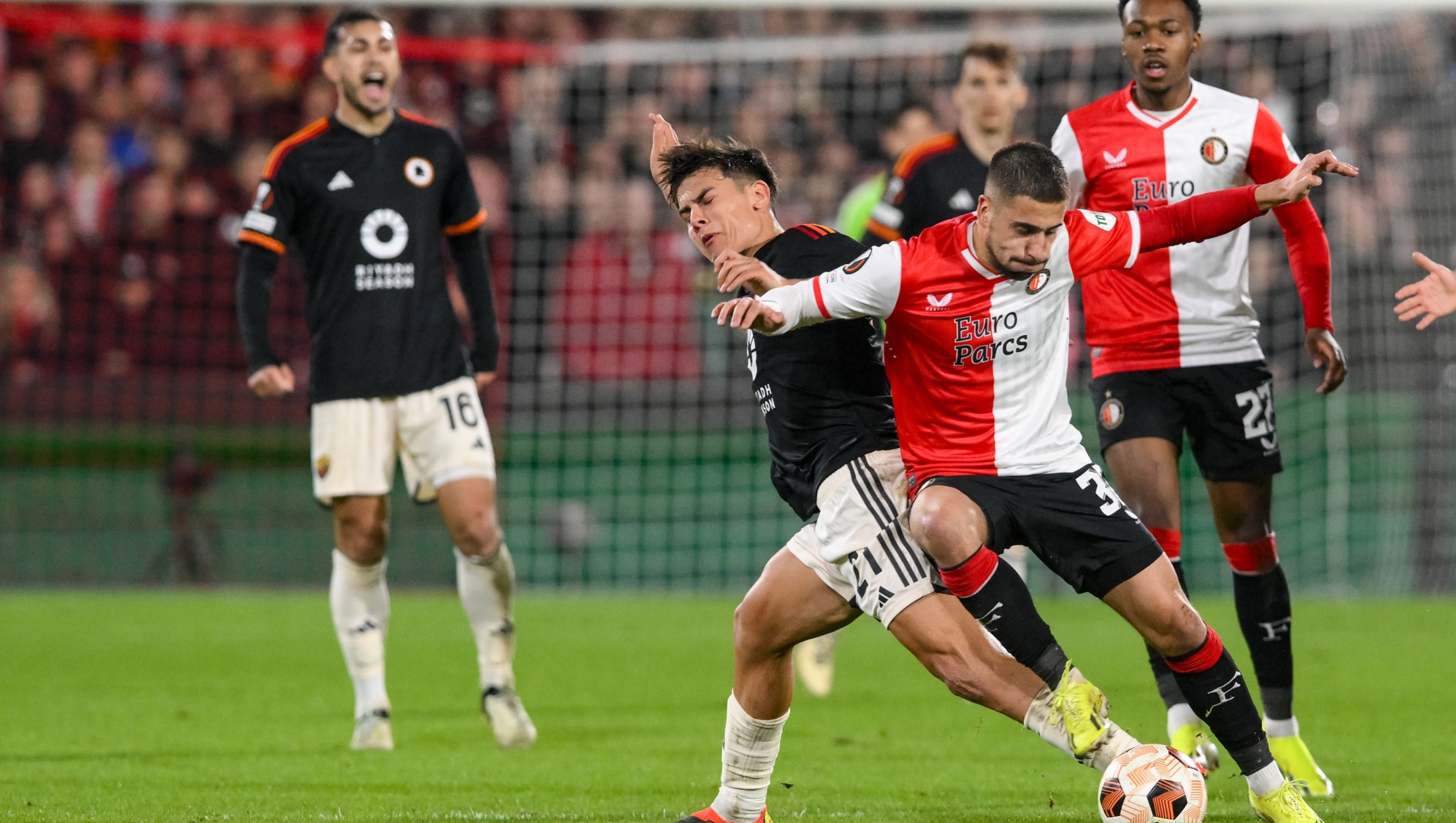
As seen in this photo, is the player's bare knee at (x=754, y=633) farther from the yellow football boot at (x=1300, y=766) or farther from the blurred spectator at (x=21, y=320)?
the blurred spectator at (x=21, y=320)

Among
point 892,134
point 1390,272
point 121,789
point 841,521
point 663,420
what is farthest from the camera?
point 663,420

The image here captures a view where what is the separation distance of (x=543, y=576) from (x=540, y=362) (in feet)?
5.12

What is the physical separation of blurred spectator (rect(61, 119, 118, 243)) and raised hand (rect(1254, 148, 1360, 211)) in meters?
10.8

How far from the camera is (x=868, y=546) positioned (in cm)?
419

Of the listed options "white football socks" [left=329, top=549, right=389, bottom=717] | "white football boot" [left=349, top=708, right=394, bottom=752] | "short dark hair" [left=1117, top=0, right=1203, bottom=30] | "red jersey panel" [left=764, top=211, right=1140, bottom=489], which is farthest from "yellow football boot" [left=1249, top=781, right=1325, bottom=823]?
"white football socks" [left=329, top=549, right=389, bottom=717]

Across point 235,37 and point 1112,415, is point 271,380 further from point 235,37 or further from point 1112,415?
point 235,37

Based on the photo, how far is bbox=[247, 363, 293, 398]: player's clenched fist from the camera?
6074 mm

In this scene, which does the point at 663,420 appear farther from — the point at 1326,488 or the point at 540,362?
the point at 1326,488

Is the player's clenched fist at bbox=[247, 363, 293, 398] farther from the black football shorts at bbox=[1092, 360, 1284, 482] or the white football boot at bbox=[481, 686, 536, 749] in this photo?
the black football shorts at bbox=[1092, 360, 1284, 482]

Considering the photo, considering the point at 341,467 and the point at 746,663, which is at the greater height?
the point at 341,467

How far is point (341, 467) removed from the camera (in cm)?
610

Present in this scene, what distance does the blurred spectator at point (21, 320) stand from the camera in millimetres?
12672

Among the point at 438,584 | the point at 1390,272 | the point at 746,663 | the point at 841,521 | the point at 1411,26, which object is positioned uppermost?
the point at 1411,26

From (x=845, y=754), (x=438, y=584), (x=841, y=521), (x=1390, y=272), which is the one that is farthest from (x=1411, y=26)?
(x=841, y=521)
